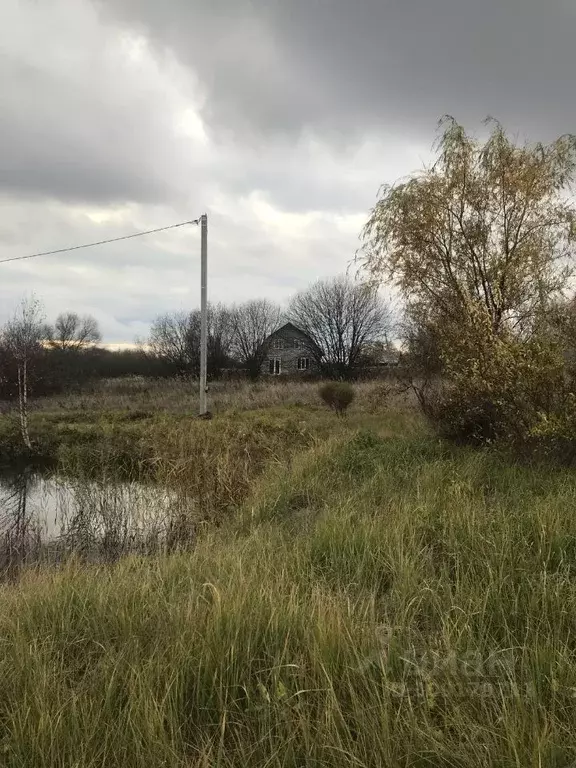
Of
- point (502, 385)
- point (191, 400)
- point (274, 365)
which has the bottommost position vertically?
point (191, 400)

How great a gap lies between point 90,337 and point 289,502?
69.1 metres

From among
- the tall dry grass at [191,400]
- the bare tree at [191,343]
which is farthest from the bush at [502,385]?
the bare tree at [191,343]

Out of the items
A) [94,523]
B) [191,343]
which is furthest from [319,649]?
[191,343]

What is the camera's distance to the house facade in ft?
160

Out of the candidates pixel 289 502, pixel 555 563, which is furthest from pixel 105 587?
pixel 289 502

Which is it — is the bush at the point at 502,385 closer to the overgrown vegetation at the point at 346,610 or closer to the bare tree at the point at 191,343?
the overgrown vegetation at the point at 346,610

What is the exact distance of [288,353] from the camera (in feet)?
173

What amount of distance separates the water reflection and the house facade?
125 feet

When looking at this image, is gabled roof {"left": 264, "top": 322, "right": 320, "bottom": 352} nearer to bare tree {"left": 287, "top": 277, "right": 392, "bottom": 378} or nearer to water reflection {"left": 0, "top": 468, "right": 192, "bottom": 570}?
bare tree {"left": 287, "top": 277, "right": 392, "bottom": 378}

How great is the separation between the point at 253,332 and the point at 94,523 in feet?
148

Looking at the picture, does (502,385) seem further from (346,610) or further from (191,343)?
(191,343)

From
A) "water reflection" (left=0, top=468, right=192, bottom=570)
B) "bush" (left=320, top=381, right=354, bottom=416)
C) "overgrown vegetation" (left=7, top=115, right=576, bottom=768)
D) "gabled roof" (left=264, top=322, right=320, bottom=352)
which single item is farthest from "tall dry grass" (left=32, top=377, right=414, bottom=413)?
"gabled roof" (left=264, top=322, right=320, bottom=352)

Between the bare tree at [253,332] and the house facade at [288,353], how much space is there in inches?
34.7

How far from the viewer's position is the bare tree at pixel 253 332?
49.4 m
